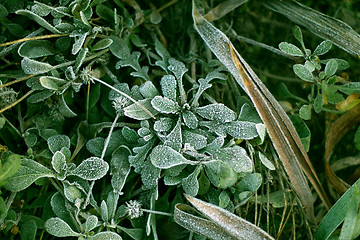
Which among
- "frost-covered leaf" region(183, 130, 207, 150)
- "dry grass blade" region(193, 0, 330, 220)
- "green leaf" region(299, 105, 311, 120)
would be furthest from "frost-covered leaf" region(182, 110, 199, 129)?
"green leaf" region(299, 105, 311, 120)

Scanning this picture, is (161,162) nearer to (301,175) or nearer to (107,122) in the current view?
(107,122)

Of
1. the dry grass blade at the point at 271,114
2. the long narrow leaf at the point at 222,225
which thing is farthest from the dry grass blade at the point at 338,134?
the long narrow leaf at the point at 222,225

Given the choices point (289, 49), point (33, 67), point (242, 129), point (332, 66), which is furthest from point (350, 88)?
point (33, 67)

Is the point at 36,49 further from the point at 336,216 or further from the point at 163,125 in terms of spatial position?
the point at 336,216

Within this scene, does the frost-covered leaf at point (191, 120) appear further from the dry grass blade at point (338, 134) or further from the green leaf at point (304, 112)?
the dry grass blade at point (338, 134)

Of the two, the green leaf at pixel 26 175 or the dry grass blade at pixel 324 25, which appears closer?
the green leaf at pixel 26 175

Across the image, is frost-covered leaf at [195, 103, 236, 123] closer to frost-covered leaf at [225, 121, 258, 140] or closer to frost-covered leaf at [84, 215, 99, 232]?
frost-covered leaf at [225, 121, 258, 140]
